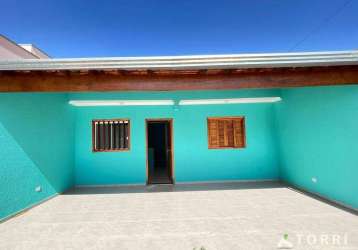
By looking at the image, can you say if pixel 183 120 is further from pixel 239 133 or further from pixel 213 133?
pixel 239 133

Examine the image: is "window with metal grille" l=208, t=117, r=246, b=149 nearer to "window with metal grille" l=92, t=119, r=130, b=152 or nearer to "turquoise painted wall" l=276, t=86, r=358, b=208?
"turquoise painted wall" l=276, t=86, r=358, b=208

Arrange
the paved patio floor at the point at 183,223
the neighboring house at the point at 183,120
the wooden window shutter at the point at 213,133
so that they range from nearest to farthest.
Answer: the paved patio floor at the point at 183,223 → the neighboring house at the point at 183,120 → the wooden window shutter at the point at 213,133

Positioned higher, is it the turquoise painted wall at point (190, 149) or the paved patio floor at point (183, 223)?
the turquoise painted wall at point (190, 149)

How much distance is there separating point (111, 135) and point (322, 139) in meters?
5.75

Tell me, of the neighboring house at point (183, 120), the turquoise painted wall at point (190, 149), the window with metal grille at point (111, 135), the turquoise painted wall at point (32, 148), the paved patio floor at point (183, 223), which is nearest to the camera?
the paved patio floor at point (183, 223)

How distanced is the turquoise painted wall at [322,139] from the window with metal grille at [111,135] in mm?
4924

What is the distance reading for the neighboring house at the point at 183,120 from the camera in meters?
3.32

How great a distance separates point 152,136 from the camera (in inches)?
436

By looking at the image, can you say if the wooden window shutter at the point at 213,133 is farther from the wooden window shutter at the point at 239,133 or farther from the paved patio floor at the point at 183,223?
the paved patio floor at the point at 183,223

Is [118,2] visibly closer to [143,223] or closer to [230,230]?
[143,223]

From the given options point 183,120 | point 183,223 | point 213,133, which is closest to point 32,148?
point 183,223

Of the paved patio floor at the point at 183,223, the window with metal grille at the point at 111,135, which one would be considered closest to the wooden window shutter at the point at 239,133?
the paved patio floor at the point at 183,223

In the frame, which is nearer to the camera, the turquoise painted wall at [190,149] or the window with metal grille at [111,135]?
the turquoise painted wall at [190,149]

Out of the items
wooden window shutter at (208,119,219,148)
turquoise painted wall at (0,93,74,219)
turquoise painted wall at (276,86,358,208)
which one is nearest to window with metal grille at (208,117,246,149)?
wooden window shutter at (208,119,219,148)
